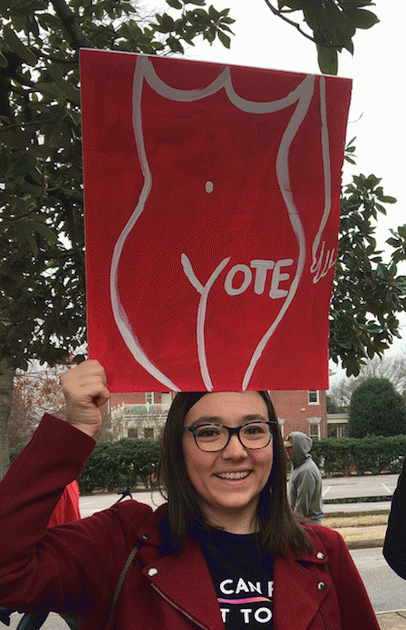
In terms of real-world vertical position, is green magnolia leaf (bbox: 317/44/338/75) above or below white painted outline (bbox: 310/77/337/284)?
above

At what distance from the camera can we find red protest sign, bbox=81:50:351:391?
1.50 metres

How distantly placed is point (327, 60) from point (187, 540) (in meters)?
1.20

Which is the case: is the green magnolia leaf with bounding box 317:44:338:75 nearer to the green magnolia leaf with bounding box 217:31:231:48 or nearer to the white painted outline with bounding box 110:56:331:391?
the white painted outline with bounding box 110:56:331:391

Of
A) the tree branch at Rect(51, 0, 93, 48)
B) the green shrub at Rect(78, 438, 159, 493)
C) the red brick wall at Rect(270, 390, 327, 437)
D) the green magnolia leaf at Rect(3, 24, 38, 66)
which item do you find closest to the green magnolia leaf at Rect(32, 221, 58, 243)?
the green magnolia leaf at Rect(3, 24, 38, 66)

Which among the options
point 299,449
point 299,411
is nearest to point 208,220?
point 299,449

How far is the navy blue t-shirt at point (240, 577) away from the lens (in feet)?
4.94

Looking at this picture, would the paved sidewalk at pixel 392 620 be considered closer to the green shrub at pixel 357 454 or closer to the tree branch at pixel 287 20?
the tree branch at pixel 287 20

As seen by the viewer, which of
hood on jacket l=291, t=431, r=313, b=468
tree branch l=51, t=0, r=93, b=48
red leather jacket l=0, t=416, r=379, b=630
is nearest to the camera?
red leather jacket l=0, t=416, r=379, b=630

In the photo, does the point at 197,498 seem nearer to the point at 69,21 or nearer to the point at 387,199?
the point at 69,21

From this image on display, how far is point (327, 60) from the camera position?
1623 millimetres

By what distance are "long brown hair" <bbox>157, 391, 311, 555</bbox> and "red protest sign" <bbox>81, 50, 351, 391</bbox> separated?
0.12 metres

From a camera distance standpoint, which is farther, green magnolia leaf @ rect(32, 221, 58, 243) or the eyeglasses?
green magnolia leaf @ rect(32, 221, 58, 243)

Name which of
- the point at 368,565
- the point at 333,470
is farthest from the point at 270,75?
the point at 333,470

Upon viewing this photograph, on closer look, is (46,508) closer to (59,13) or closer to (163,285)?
(163,285)
